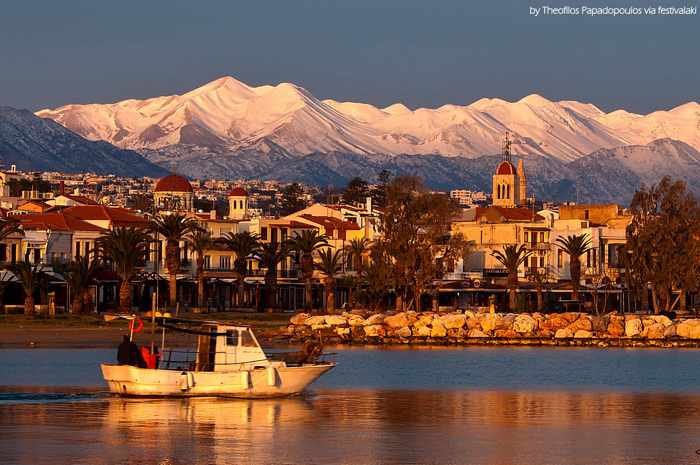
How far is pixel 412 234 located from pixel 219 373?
171 feet

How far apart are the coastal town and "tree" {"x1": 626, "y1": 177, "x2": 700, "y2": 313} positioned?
0.83 m

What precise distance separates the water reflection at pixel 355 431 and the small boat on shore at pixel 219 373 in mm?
454

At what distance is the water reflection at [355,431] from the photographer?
34.9 metres

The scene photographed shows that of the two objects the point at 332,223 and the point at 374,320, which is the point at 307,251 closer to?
the point at 374,320

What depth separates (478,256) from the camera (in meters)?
127

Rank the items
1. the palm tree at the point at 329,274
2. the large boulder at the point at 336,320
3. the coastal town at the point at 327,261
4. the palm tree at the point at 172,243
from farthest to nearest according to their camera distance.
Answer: the palm tree at the point at 329,274 → the coastal town at the point at 327,261 → the palm tree at the point at 172,243 → the large boulder at the point at 336,320

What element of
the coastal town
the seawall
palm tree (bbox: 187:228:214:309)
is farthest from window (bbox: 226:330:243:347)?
palm tree (bbox: 187:228:214:309)

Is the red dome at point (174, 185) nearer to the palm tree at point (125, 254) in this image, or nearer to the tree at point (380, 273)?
the tree at point (380, 273)

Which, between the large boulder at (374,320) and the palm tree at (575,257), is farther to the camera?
the palm tree at (575,257)

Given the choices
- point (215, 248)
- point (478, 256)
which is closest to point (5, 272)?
point (215, 248)

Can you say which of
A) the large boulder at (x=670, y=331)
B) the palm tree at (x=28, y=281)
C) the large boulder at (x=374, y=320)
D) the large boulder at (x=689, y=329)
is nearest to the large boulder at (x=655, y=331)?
the large boulder at (x=670, y=331)

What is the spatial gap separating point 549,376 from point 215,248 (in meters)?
58.8

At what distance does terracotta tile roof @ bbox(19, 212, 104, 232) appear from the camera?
106688 mm

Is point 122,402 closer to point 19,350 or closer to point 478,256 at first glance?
point 19,350
